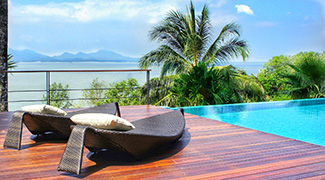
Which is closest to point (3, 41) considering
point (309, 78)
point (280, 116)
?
point (280, 116)

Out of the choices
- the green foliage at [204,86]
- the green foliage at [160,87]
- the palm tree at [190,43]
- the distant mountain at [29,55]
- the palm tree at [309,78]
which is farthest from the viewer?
the distant mountain at [29,55]

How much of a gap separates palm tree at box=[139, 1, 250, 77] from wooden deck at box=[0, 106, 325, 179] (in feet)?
23.3

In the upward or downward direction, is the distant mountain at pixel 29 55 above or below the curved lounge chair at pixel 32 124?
above

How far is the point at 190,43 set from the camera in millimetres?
9891

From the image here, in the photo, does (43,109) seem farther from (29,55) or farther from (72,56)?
(29,55)

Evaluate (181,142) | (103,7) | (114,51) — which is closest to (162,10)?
(103,7)

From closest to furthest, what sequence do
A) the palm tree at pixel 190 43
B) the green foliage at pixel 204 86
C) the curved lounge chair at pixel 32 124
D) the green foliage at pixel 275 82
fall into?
1. the curved lounge chair at pixel 32 124
2. the green foliage at pixel 204 86
3. the palm tree at pixel 190 43
4. the green foliage at pixel 275 82

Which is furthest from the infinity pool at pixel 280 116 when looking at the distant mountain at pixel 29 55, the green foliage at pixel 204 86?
the distant mountain at pixel 29 55

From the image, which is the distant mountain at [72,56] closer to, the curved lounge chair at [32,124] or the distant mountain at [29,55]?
the distant mountain at [29,55]

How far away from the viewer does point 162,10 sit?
92.5 ft

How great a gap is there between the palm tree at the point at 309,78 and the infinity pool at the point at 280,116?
0.85 meters

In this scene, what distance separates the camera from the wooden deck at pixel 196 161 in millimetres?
2021

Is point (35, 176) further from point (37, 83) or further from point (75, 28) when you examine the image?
point (75, 28)

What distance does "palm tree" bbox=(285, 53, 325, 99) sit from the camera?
916 centimetres
